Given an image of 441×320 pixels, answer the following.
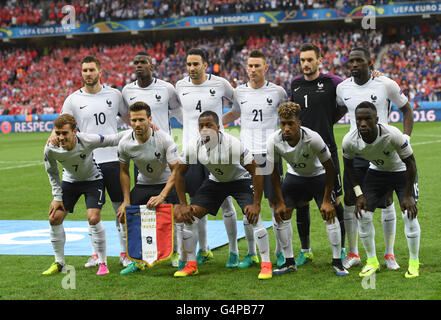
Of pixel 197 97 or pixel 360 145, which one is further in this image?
pixel 197 97

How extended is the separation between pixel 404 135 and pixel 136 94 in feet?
10.6

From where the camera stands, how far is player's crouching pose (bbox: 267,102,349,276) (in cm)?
630

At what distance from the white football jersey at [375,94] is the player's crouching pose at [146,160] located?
1993 mm

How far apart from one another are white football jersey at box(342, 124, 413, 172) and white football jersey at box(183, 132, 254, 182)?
105 centimetres

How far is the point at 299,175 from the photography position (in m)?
6.78

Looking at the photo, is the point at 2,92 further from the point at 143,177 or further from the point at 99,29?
the point at 143,177

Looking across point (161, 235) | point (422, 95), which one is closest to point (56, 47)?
point (422, 95)

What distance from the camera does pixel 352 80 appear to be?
6852 millimetres

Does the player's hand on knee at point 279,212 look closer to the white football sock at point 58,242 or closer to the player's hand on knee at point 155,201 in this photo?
the player's hand on knee at point 155,201

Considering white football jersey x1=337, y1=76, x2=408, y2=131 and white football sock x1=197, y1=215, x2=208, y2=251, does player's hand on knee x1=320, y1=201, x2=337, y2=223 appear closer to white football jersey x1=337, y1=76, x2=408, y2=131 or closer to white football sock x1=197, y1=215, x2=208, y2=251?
white football jersey x1=337, y1=76, x2=408, y2=131

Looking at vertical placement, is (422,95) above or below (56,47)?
below

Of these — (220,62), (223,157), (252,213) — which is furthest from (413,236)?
(220,62)

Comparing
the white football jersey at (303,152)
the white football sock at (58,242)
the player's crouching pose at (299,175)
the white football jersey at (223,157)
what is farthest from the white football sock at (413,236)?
the white football sock at (58,242)

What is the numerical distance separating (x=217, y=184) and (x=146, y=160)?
33.0 inches
